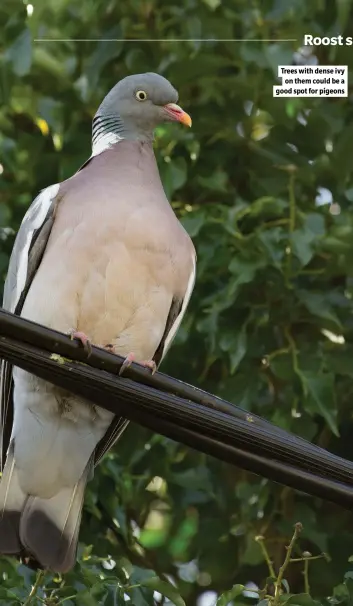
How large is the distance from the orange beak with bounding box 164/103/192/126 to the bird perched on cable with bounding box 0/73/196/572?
7.9 inches

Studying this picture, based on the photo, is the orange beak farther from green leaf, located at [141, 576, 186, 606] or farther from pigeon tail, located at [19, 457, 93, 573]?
green leaf, located at [141, 576, 186, 606]

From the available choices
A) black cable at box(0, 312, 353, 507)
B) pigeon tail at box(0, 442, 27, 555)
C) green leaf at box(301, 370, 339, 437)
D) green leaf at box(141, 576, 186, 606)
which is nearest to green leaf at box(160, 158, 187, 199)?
green leaf at box(301, 370, 339, 437)

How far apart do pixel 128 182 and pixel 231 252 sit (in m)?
0.40

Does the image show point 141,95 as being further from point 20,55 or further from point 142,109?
point 20,55

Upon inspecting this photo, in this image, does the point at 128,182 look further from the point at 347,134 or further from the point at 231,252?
the point at 347,134

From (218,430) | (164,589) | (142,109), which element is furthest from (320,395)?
(218,430)

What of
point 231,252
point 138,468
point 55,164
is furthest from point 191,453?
point 55,164

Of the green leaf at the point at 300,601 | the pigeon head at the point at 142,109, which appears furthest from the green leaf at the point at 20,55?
the green leaf at the point at 300,601

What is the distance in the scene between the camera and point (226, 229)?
2516 mm

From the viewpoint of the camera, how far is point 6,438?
7.36ft

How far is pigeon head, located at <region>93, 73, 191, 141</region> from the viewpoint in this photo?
2438 mm

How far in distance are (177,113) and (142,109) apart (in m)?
0.07

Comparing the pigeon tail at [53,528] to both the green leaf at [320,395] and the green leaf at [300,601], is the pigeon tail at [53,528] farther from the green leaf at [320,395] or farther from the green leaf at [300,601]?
the green leaf at [320,395]

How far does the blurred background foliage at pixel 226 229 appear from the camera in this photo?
253cm
